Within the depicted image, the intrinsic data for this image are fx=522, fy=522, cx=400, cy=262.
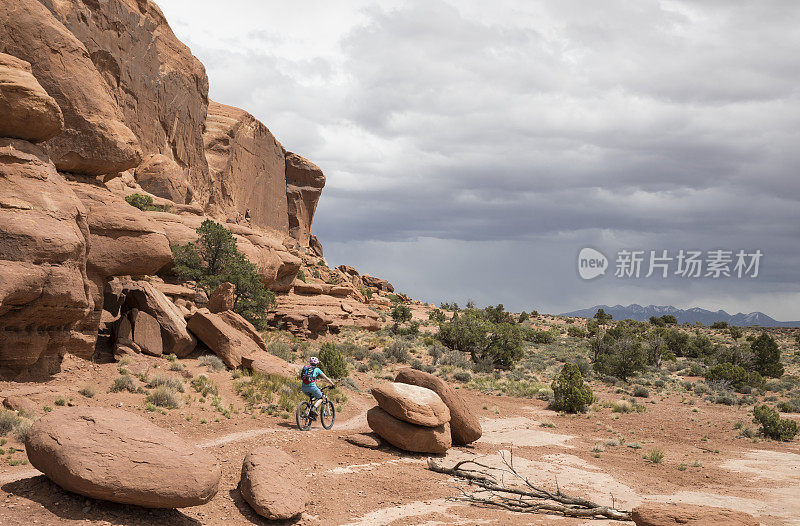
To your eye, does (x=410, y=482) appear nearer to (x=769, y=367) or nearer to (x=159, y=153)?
(x=769, y=367)

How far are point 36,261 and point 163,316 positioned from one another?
8.59 m

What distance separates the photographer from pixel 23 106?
55.2 feet

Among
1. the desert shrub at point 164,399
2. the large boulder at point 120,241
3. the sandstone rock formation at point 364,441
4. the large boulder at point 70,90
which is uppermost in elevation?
the large boulder at point 70,90

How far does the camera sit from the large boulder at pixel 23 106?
16.5 m

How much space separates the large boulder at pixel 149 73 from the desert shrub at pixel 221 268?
45.2ft

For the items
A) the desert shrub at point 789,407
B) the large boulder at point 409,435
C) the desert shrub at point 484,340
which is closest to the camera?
the large boulder at point 409,435

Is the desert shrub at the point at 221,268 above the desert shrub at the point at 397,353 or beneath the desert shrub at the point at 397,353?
above

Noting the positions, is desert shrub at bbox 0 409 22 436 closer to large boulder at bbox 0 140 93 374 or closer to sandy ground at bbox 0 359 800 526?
sandy ground at bbox 0 359 800 526

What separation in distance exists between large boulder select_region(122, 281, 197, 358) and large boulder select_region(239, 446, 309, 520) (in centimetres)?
1307

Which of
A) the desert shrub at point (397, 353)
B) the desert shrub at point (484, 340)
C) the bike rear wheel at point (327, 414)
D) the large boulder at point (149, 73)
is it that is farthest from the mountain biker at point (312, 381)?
the large boulder at point (149, 73)

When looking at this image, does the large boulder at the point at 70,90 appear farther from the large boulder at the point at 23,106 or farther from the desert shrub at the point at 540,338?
the desert shrub at the point at 540,338

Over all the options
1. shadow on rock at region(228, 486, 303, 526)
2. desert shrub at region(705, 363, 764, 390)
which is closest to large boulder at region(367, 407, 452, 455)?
shadow on rock at region(228, 486, 303, 526)

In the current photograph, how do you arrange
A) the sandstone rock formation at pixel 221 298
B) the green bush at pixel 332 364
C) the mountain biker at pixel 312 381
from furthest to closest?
the sandstone rock formation at pixel 221 298 < the green bush at pixel 332 364 < the mountain biker at pixel 312 381

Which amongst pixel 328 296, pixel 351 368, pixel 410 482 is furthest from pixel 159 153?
pixel 410 482
